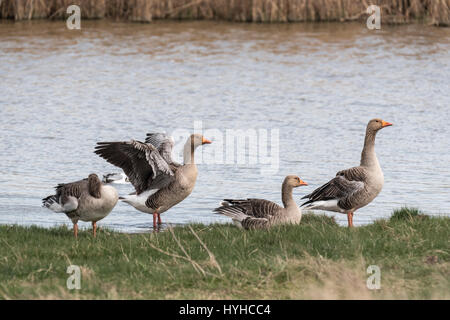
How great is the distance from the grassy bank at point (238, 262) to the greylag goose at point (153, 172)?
173 cm

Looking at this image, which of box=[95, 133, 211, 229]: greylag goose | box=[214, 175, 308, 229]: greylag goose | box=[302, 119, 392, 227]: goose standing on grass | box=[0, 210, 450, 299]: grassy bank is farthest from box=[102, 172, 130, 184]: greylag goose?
box=[302, 119, 392, 227]: goose standing on grass

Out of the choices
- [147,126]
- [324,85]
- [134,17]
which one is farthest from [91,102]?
[134,17]

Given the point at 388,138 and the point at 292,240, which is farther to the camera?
the point at 388,138

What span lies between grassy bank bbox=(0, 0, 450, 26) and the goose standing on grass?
1011 inches

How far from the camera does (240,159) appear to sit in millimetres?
19109

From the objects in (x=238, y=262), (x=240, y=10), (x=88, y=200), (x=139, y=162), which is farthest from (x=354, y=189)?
(x=240, y=10)

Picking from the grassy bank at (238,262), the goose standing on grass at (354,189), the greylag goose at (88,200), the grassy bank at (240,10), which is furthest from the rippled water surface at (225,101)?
the grassy bank at (238,262)

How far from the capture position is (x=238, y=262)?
29.7 feet

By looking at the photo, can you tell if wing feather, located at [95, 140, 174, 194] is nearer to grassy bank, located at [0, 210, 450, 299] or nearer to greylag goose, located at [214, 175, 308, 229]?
greylag goose, located at [214, 175, 308, 229]

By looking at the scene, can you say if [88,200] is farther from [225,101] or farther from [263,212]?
[225,101]

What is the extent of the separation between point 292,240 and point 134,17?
29.8 meters

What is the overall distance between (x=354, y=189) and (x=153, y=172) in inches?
125
